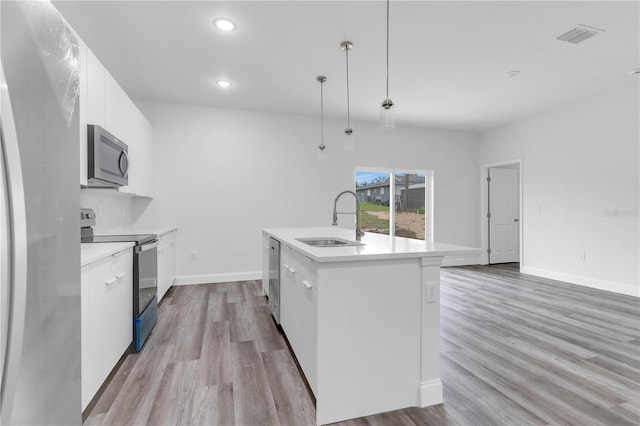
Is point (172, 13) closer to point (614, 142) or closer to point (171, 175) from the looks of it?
point (171, 175)

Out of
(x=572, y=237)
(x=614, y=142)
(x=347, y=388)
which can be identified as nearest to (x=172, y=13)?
(x=347, y=388)

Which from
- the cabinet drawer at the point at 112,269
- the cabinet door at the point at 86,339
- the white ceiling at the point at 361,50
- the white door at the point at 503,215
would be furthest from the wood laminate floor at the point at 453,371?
the white door at the point at 503,215

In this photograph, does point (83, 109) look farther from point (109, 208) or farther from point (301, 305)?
point (301, 305)

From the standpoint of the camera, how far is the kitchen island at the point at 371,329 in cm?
163

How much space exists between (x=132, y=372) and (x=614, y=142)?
6.11 meters

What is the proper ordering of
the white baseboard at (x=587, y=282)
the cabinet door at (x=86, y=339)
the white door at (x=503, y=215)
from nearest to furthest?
the cabinet door at (x=86, y=339) < the white baseboard at (x=587, y=282) < the white door at (x=503, y=215)

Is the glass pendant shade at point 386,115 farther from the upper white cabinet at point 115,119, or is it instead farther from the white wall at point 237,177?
the white wall at point 237,177

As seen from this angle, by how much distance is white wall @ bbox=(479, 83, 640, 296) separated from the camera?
165 inches

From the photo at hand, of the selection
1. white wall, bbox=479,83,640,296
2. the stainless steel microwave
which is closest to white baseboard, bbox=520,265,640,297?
white wall, bbox=479,83,640,296

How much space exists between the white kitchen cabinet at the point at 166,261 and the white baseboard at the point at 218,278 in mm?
161

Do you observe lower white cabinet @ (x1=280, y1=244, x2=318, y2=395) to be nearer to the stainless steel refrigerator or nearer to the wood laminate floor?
the wood laminate floor

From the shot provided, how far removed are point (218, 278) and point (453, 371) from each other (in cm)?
368

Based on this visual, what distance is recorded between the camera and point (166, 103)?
4.66 m

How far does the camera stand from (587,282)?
15.1 ft
